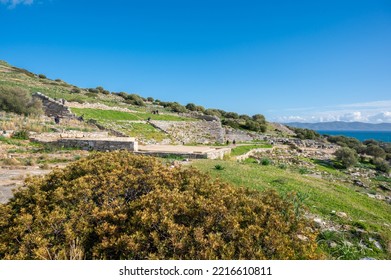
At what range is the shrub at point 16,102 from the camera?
22.9 meters

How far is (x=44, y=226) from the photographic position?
3.14 m

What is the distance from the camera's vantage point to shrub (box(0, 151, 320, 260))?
9.37 ft

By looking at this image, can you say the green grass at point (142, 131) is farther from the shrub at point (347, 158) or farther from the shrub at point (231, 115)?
the shrub at point (231, 115)

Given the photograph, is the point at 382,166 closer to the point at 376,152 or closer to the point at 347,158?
the point at 347,158

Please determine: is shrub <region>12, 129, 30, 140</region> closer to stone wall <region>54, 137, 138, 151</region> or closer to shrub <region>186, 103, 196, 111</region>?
stone wall <region>54, 137, 138, 151</region>

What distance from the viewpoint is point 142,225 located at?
3.09m

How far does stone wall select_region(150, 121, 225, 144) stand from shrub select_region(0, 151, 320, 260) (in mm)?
23768

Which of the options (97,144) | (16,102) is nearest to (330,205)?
(97,144)

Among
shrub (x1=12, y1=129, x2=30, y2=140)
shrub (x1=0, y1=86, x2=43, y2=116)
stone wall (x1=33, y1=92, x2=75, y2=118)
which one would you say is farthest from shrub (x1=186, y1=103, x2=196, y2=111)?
shrub (x1=12, y1=129, x2=30, y2=140)

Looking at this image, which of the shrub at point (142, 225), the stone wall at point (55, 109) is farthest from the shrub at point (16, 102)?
the shrub at point (142, 225)

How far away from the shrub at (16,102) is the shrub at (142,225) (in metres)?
22.9
